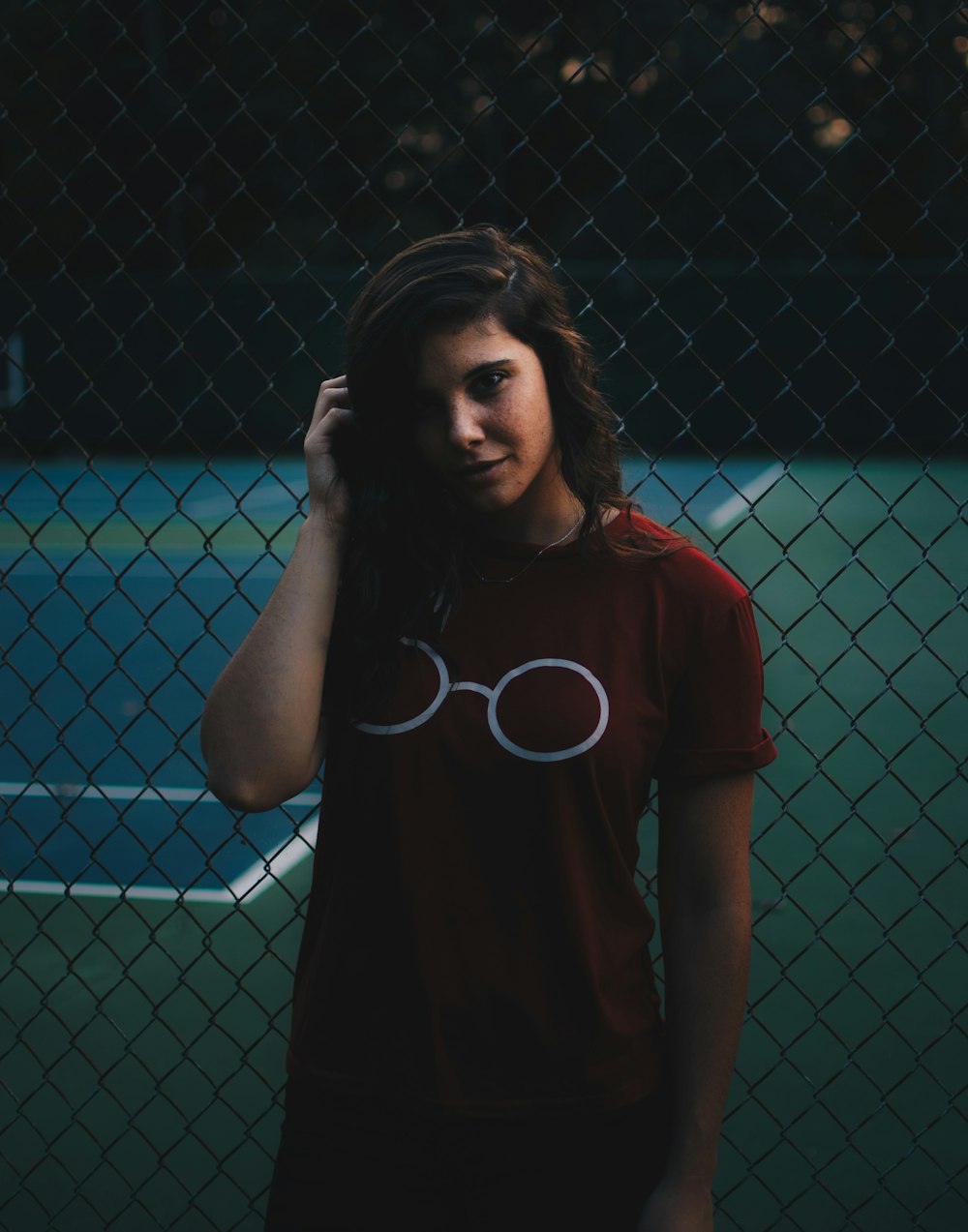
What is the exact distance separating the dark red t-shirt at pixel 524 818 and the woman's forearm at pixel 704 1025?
74 mm

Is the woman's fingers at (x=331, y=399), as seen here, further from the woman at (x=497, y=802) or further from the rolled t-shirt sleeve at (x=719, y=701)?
the rolled t-shirt sleeve at (x=719, y=701)

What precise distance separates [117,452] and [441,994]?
1882cm

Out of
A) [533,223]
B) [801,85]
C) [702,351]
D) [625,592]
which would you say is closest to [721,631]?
[625,592]

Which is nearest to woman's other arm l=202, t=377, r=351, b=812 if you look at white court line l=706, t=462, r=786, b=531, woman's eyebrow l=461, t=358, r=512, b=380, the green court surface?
woman's eyebrow l=461, t=358, r=512, b=380

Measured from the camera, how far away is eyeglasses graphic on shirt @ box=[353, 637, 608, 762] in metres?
1.60

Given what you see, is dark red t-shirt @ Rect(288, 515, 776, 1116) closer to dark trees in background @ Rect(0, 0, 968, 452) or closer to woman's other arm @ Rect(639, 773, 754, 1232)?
woman's other arm @ Rect(639, 773, 754, 1232)

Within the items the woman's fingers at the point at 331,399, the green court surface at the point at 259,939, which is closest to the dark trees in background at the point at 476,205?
the green court surface at the point at 259,939

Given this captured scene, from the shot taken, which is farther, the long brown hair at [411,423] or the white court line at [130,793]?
the white court line at [130,793]

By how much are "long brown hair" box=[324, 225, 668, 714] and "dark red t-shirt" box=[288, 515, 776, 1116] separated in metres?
0.08

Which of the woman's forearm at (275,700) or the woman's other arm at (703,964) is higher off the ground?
the woman's forearm at (275,700)

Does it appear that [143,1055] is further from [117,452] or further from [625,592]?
[117,452]

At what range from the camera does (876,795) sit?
19.5 ft

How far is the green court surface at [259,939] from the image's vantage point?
120 inches

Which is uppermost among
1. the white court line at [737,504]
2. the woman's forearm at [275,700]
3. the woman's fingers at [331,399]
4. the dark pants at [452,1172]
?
the woman's fingers at [331,399]
